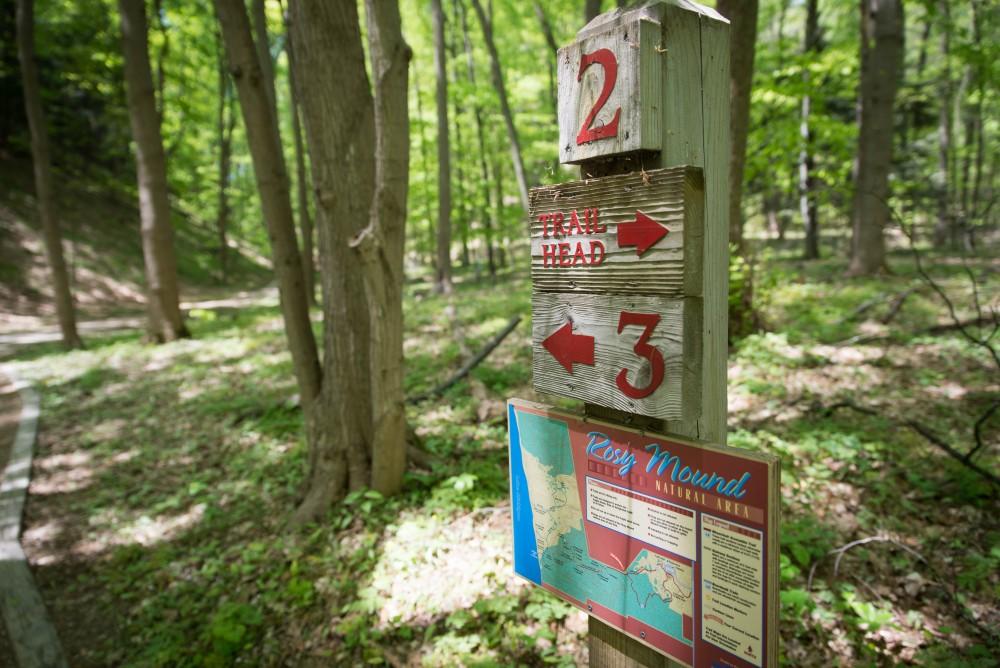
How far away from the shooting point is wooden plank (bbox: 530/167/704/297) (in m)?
1.20

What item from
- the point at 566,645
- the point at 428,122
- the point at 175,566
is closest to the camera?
the point at 566,645

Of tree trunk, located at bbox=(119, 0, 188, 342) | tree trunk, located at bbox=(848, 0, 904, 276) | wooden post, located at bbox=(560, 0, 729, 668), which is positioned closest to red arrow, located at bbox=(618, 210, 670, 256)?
wooden post, located at bbox=(560, 0, 729, 668)

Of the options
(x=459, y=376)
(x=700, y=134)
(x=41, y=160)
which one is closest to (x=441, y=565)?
(x=700, y=134)

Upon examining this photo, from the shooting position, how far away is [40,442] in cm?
623

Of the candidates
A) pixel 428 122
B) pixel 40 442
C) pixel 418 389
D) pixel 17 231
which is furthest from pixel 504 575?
pixel 17 231

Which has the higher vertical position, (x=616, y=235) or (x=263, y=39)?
(x=263, y=39)

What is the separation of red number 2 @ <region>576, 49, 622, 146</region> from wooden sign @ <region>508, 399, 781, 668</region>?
2.48 feet

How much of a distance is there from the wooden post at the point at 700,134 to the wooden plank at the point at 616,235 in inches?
2.9

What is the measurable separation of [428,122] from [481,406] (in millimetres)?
12626

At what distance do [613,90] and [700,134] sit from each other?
0.79ft

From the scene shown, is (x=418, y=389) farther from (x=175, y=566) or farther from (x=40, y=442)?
(x=40, y=442)

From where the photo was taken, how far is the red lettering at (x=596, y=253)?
1351 mm

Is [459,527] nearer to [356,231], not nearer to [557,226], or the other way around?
[356,231]

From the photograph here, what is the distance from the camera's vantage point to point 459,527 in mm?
3570
